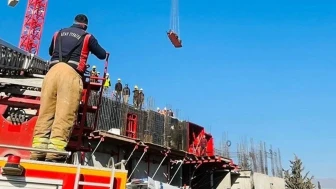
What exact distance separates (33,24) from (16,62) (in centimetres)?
4054

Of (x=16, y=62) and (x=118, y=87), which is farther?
(x=118, y=87)

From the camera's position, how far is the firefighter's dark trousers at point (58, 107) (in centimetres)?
423

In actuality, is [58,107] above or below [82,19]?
below

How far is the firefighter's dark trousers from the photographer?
13.9 feet

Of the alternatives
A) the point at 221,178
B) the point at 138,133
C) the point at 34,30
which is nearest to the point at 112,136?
the point at 138,133

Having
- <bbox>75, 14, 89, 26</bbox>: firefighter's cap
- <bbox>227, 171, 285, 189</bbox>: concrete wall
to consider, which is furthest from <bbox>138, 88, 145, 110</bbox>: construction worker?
<bbox>75, 14, 89, 26</bbox>: firefighter's cap

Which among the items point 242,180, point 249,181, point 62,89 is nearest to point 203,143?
point 242,180

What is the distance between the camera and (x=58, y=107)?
4312mm

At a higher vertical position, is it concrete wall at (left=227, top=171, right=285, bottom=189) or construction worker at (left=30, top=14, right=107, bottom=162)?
concrete wall at (left=227, top=171, right=285, bottom=189)

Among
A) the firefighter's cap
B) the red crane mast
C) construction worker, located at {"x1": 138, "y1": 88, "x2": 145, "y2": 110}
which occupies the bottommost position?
the firefighter's cap

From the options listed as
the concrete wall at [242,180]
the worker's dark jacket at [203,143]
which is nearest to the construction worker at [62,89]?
the worker's dark jacket at [203,143]

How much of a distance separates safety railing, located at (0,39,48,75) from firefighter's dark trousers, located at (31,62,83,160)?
12.9ft

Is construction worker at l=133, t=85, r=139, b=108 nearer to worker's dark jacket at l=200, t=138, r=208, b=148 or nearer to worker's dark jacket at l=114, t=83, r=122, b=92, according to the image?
worker's dark jacket at l=114, t=83, r=122, b=92

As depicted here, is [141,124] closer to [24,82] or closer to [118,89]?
[118,89]
